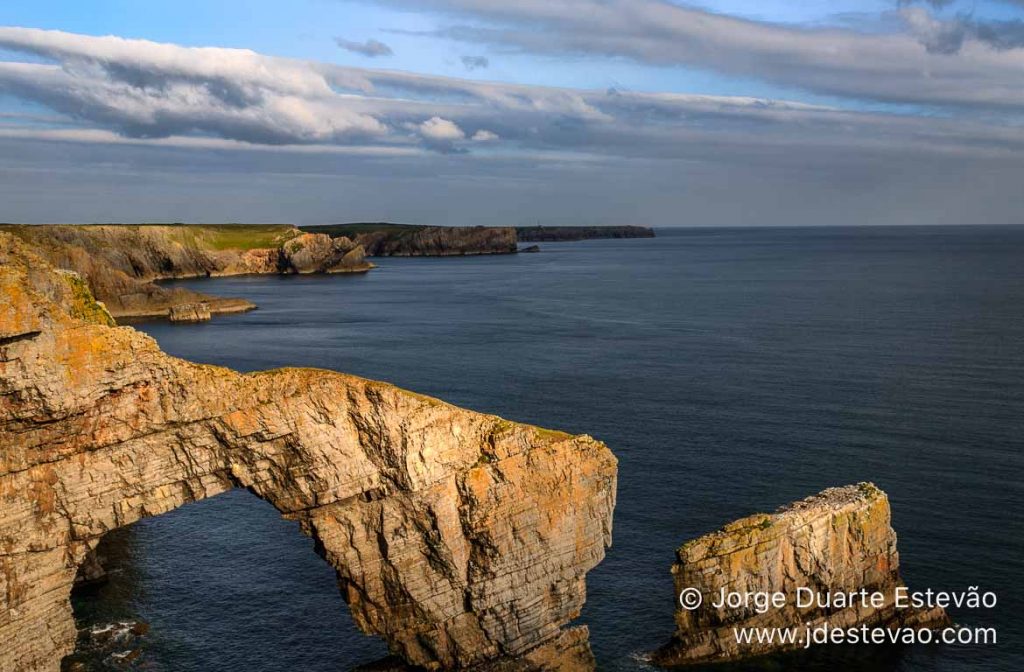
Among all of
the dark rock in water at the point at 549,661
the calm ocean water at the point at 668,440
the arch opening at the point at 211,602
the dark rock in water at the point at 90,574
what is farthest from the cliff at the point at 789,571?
the dark rock in water at the point at 90,574

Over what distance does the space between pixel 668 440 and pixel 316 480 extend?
40.3m

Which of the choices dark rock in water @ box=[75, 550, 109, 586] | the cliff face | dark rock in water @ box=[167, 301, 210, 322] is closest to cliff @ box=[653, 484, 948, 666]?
the cliff face

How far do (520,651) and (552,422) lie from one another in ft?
129

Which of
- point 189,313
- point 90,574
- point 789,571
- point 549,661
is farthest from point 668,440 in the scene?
point 189,313

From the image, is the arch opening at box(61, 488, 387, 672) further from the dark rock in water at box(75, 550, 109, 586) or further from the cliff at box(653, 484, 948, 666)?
the cliff at box(653, 484, 948, 666)

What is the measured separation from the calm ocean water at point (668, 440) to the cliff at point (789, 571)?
1.72 meters

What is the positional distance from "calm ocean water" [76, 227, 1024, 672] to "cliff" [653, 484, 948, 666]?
172 cm

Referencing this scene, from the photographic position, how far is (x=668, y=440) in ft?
218

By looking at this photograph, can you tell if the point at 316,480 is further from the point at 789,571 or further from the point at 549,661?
the point at 789,571

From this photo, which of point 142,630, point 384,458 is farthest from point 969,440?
point 142,630

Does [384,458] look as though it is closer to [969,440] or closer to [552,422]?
[552,422]

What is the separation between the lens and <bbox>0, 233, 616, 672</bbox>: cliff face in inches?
1085

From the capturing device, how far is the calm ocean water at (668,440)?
40031 mm

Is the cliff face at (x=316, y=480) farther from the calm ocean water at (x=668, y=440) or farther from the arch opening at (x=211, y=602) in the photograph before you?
the arch opening at (x=211, y=602)
